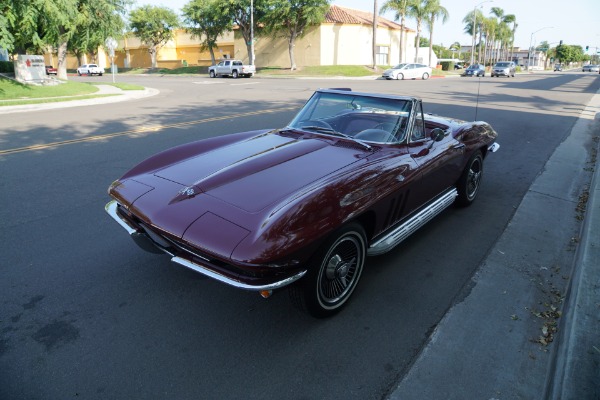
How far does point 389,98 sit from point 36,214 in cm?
404

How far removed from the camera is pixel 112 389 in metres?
2.38

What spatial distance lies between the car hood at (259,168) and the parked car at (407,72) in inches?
1318

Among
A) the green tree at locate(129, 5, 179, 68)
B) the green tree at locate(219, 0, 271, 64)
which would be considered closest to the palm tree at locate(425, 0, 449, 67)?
the green tree at locate(219, 0, 271, 64)

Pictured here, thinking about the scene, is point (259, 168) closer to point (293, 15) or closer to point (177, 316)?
point (177, 316)

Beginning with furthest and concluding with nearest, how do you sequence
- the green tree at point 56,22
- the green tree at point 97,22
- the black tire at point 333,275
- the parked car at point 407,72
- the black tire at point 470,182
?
1. the parked car at point 407,72
2. the green tree at point 97,22
3. the green tree at point 56,22
4. the black tire at point 470,182
5. the black tire at point 333,275

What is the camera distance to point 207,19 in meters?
48.5

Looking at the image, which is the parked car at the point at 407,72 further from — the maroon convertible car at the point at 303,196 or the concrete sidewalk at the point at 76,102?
the maroon convertible car at the point at 303,196

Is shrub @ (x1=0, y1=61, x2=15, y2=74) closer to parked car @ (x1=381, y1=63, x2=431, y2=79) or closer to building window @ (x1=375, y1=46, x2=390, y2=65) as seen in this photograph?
parked car @ (x1=381, y1=63, x2=431, y2=79)

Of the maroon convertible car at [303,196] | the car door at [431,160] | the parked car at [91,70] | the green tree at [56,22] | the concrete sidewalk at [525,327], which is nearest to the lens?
the concrete sidewalk at [525,327]

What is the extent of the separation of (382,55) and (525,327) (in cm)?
5416

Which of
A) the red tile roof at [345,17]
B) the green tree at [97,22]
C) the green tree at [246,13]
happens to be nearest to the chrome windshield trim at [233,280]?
the green tree at [97,22]

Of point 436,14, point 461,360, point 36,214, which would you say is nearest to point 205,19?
point 436,14

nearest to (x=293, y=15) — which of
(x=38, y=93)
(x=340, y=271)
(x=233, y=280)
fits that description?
(x=38, y=93)

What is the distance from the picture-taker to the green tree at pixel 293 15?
42.2 meters
